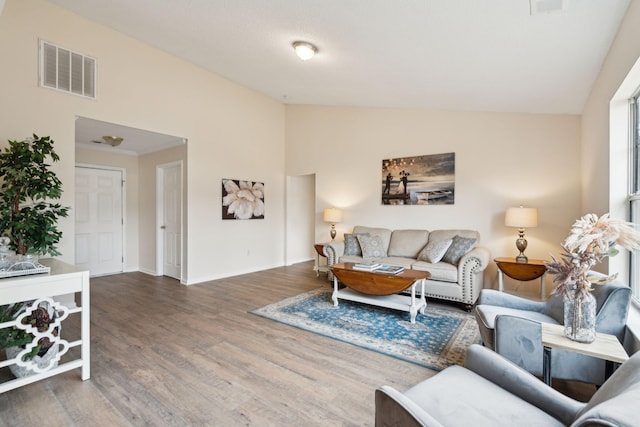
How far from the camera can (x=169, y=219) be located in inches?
206

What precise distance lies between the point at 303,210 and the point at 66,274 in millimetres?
5174

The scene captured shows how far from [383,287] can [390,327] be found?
415 mm

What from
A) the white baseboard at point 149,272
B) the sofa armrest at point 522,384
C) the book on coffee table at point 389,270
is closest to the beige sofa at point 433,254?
the book on coffee table at point 389,270

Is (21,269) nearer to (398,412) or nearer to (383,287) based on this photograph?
(398,412)

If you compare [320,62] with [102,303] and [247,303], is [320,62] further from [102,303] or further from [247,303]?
[102,303]

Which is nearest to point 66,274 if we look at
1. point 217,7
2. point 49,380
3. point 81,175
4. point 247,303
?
point 49,380

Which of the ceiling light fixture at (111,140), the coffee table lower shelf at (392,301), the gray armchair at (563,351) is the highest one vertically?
the ceiling light fixture at (111,140)

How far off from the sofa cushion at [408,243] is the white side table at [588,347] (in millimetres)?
2855

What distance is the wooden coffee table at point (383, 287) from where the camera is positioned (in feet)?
10.3

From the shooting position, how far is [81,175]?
500cm

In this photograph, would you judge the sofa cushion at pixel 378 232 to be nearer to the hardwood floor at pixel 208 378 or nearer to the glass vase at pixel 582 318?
the hardwood floor at pixel 208 378

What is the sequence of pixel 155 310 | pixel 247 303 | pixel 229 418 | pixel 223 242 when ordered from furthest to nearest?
pixel 223 242, pixel 247 303, pixel 155 310, pixel 229 418

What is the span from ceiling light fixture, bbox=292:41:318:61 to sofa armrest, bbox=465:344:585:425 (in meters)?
2.96

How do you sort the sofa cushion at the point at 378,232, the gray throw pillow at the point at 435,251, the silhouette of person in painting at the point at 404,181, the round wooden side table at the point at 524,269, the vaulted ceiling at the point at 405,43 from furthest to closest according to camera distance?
the silhouette of person in painting at the point at 404,181 < the sofa cushion at the point at 378,232 < the gray throw pillow at the point at 435,251 < the round wooden side table at the point at 524,269 < the vaulted ceiling at the point at 405,43
